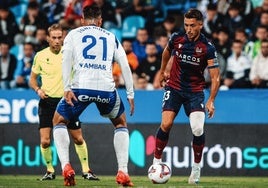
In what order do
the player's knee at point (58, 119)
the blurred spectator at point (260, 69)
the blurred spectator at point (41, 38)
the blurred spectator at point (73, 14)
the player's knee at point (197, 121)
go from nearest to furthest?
the player's knee at point (58, 119) → the player's knee at point (197, 121) → the blurred spectator at point (260, 69) → the blurred spectator at point (41, 38) → the blurred spectator at point (73, 14)

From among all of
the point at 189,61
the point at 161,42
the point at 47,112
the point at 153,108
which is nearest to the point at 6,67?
the point at 161,42

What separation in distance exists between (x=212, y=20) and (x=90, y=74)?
953cm

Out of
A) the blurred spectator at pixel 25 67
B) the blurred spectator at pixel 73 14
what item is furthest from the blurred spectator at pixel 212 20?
the blurred spectator at pixel 25 67

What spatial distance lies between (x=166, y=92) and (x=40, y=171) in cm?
454

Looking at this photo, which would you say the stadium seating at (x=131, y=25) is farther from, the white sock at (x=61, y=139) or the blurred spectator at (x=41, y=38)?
the white sock at (x=61, y=139)

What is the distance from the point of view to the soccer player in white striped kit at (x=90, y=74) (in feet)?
39.0

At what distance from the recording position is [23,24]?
22312 millimetres

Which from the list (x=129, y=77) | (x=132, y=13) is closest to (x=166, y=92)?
(x=129, y=77)

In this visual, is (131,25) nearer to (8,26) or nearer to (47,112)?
(8,26)

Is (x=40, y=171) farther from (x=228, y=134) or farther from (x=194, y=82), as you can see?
(x=194, y=82)

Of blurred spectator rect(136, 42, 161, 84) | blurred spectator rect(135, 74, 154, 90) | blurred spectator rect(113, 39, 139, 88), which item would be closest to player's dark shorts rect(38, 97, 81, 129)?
blurred spectator rect(135, 74, 154, 90)

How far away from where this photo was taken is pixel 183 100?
1370cm

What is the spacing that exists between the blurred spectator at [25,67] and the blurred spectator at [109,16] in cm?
216

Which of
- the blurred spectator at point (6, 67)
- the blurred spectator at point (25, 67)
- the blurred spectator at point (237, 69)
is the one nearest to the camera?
the blurred spectator at point (237, 69)
